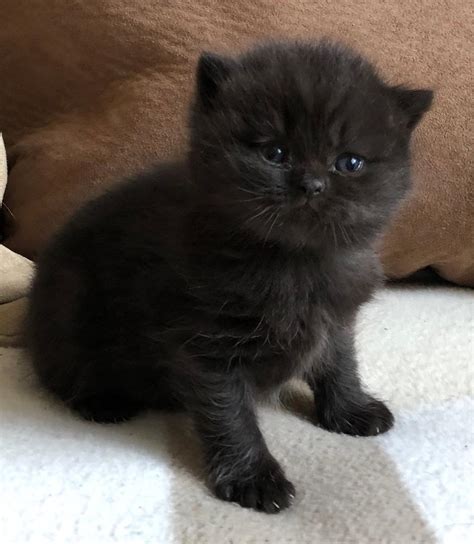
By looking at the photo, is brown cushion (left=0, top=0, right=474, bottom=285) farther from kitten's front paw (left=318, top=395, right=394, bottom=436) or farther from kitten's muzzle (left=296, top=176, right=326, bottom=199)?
kitten's muzzle (left=296, top=176, right=326, bottom=199)

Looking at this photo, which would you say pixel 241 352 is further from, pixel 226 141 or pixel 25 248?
pixel 25 248

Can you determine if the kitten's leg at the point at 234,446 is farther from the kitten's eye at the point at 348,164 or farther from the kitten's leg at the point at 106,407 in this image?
the kitten's eye at the point at 348,164

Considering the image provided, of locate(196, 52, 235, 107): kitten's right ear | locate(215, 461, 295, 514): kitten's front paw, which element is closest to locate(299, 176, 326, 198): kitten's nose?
locate(196, 52, 235, 107): kitten's right ear

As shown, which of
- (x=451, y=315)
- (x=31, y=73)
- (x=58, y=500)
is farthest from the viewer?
(x=31, y=73)

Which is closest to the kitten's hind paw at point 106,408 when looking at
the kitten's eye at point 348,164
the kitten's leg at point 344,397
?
the kitten's leg at point 344,397

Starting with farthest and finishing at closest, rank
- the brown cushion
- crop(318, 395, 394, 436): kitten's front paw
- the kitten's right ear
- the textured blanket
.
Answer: the brown cushion < crop(318, 395, 394, 436): kitten's front paw < the kitten's right ear < the textured blanket

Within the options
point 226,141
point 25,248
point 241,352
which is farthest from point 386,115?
point 25,248
